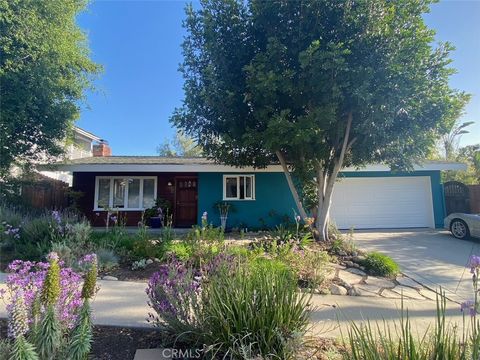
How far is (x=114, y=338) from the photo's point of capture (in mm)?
2969

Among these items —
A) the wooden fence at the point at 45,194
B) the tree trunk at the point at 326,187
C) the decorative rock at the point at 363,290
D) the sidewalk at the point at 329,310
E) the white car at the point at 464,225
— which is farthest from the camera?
the wooden fence at the point at 45,194

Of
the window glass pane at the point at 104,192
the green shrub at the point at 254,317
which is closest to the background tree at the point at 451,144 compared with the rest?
the window glass pane at the point at 104,192

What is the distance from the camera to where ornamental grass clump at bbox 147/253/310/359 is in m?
2.41

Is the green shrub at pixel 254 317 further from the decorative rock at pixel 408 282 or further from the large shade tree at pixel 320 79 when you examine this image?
the large shade tree at pixel 320 79

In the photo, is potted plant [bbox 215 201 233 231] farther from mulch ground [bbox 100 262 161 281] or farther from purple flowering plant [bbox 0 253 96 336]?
purple flowering plant [bbox 0 253 96 336]

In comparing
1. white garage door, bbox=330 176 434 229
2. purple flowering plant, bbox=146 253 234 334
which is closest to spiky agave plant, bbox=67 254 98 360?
purple flowering plant, bbox=146 253 234 334

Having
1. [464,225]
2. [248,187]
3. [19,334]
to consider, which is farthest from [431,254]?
[19,334]

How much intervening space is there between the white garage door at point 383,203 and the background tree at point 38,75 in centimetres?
1181

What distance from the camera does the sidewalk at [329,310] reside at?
341 centimetres

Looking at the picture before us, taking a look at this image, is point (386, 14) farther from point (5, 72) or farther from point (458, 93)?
point (5, 72)

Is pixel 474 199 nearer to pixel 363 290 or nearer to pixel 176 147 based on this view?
pixel 363 290

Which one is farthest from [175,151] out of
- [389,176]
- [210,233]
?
[210,233]

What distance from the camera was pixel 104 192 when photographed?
1296cm

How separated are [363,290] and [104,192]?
Result: 11808 mm
